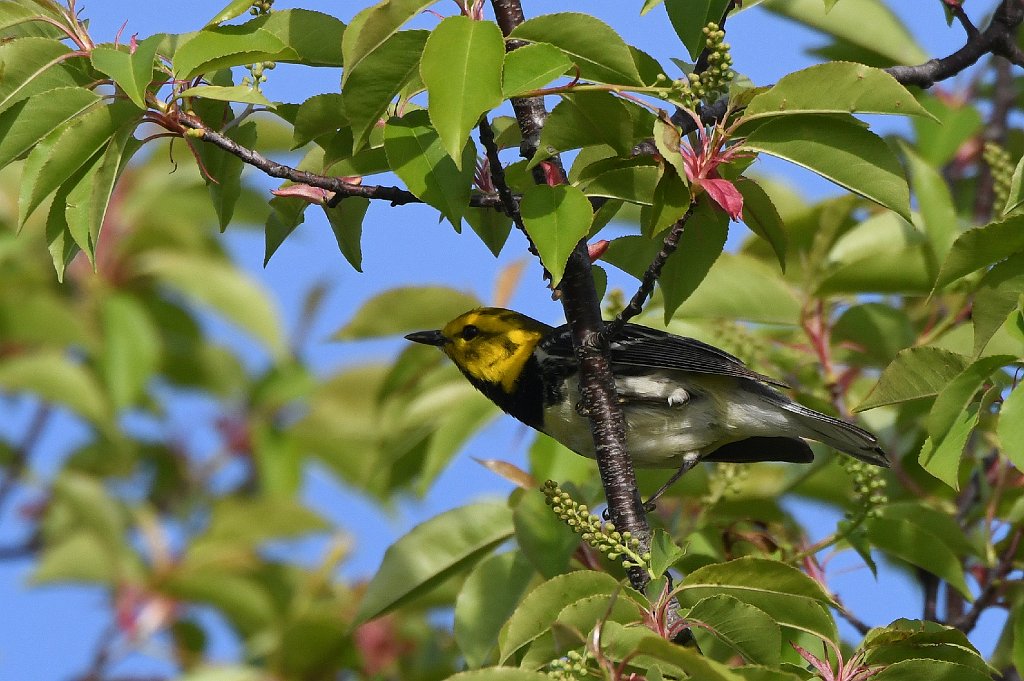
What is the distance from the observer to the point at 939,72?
9.34 feet

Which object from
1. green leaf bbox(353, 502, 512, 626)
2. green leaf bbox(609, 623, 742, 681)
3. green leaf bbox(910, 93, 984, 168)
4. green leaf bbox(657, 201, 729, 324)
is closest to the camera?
green leaf bbox(609, 623, 742, 681)

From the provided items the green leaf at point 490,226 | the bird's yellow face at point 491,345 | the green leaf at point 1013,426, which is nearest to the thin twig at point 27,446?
the bird's yellow face at point 491,345

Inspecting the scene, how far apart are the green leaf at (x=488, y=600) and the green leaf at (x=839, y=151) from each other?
126 centimetres

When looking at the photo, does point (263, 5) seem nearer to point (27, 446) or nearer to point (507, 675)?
point (507, 675)

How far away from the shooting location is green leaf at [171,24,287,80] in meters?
2.21

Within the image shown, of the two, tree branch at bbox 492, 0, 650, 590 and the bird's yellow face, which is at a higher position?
the bird's yellow face

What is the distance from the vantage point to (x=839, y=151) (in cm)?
224

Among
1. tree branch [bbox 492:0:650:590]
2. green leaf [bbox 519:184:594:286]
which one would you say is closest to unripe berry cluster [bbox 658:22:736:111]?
green leaf [bbox 519:184:594:286]

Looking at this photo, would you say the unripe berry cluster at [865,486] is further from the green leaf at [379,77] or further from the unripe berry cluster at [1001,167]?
the green leaf at [379,77]

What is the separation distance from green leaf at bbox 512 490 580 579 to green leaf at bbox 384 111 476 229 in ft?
2.62

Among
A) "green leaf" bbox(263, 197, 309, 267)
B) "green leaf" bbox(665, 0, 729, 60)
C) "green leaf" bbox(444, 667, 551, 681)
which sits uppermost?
"green leaf" bbox(263, 197, 309, 267)

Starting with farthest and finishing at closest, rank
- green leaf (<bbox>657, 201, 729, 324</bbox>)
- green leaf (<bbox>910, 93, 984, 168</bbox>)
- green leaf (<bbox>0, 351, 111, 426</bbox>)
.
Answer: green leaf (<bbox>0, 351, 111, 426</bbox>), green leaf (<bbox>910, 93, 984, 168</bbox>), green leaf (<bbox>657, 201, 729, 324</bbox>)

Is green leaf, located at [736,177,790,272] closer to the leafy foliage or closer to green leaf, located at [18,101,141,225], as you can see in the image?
the leafy foliage

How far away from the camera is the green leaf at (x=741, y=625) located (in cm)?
208
